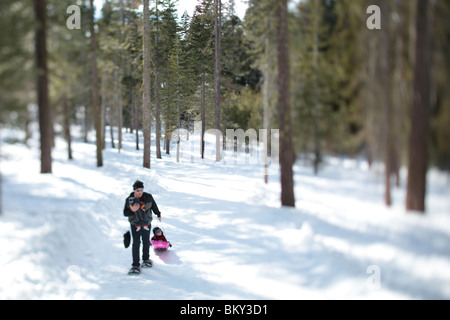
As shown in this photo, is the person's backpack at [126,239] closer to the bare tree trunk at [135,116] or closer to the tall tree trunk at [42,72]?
the bare tree trunk at [135,116]

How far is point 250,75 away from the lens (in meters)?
4.06

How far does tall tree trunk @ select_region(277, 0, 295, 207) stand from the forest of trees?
0.05 feet

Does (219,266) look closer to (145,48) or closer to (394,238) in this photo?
(394,238)

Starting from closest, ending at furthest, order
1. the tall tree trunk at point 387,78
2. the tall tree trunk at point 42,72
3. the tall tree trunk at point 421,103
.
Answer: the tall tree trunk at point 421,103 → the tall tree trunk at point 387,78 → the tall tree trunk at point 42,72

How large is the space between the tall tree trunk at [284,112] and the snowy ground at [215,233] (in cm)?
13

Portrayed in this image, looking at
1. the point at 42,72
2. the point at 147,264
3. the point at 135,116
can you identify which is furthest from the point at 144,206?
the point at 42,72

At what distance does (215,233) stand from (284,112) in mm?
1962

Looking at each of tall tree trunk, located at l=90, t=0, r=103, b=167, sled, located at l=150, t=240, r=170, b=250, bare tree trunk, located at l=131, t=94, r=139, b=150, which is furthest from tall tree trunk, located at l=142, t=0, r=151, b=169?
sled, located at l=150, t=240, r=170, b=250

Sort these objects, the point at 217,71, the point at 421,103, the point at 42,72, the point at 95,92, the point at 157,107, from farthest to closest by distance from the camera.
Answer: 1. the point at 217,71
2. the point at 157,107
3. the point at 95,92
4. the point at 42,72
5. the point at 421,103

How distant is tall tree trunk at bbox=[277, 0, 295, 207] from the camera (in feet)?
11.3

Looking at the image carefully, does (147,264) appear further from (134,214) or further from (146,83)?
(146,83)

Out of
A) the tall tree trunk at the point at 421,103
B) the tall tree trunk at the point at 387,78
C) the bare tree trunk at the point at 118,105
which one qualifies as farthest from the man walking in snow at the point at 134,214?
the tall tree trunk at the point at 421,103

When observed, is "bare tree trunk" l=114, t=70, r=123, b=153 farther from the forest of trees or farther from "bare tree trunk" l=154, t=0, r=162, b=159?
"bare tree trunk" l=154, t=0, r=162, b=159

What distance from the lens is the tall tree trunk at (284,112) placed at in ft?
11.3
